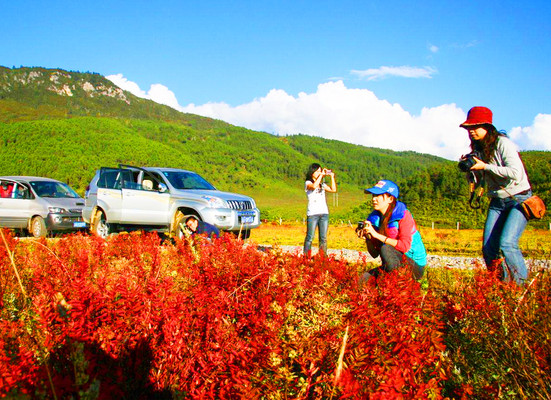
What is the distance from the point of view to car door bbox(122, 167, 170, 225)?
1202 centimetres

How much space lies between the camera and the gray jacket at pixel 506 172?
16.1 ft

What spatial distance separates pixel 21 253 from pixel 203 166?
173 m

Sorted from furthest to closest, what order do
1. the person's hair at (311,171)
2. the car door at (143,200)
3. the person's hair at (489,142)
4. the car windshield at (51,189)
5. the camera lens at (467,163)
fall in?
the car windshield at (51,189), the car door at (143,200), the person's hair at (311,171), the person's hair at (489,142), the camera lens at (467,163)

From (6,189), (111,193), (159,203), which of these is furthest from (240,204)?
(6,189)

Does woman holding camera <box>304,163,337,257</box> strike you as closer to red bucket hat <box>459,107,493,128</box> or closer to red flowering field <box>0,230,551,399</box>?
red bucket hat <box>459,107,493,128</box>

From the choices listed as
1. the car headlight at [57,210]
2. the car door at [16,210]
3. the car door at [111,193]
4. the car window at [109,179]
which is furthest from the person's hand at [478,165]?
the car door at [16,210]

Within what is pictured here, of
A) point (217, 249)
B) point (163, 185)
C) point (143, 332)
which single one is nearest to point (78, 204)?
point (163, 185)

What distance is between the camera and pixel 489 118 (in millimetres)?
5043

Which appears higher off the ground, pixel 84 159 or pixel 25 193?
pixel 84 159

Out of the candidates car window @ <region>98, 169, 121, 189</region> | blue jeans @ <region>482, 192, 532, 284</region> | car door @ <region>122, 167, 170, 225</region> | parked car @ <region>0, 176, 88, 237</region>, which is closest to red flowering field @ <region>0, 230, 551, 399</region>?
blue jeans @ <region>482, 192, 532, 284</region>

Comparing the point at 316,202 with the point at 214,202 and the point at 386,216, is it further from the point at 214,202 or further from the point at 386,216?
the point at 386,216

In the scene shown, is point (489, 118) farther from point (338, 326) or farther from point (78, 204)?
point (78, 204)

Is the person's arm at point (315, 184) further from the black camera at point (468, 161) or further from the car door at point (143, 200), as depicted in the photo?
the car door at point (143, 200)

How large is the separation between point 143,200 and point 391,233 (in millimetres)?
8489
